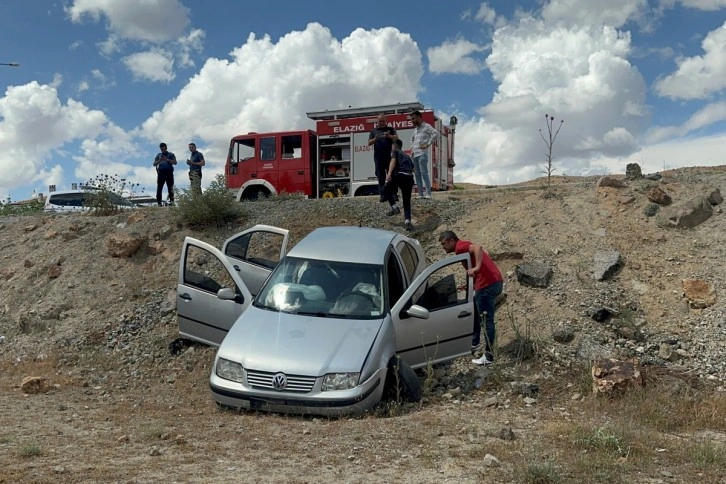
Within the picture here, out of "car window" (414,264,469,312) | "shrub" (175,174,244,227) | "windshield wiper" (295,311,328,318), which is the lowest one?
"windshield wiper" (295,311,328,318)

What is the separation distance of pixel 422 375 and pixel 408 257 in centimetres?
172

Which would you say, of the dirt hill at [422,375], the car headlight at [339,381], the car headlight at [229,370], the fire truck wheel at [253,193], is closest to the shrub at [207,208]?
the dirt hill at [422,375]

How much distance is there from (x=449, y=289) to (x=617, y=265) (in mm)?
3607

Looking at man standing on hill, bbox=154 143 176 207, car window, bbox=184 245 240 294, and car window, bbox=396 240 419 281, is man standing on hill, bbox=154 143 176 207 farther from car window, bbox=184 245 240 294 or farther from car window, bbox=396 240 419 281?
car window, bbox=396 240 419 281

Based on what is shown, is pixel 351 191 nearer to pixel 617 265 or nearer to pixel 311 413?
pixel 617 265

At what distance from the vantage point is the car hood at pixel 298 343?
643cm

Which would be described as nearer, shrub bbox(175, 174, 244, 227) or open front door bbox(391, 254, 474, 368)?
open front door bbox(391, 254, 474, 368)

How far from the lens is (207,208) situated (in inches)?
543

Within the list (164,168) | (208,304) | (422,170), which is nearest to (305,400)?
(208,304)

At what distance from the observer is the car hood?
6.43 meters

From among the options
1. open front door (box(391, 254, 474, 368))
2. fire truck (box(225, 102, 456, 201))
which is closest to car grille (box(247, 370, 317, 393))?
open front door (box(391, 254, 474, 368))

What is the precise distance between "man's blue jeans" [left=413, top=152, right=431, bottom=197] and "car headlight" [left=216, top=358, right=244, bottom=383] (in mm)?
7817

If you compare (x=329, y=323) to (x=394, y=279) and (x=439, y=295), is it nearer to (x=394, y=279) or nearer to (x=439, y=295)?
(x=394, y=279)

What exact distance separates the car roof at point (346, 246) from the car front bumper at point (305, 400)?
72.5 inches
